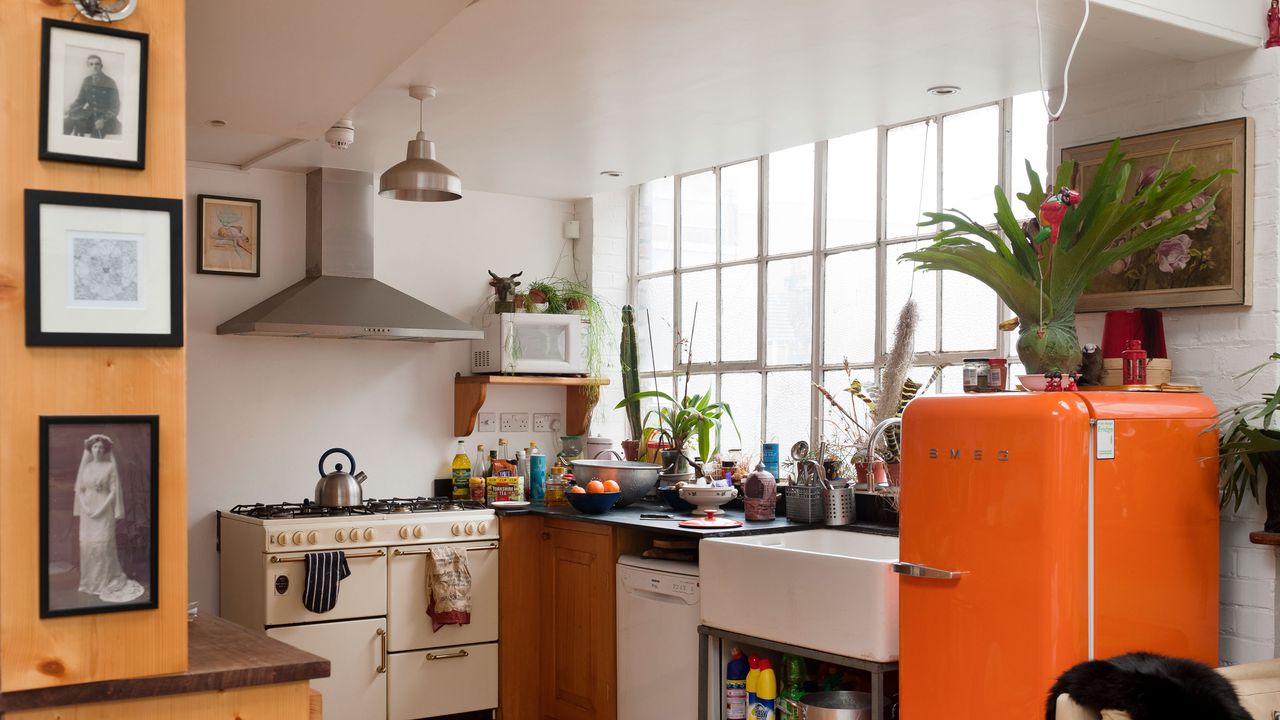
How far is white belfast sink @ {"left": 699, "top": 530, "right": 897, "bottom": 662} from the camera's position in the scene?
3.27 m

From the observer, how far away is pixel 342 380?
17.6ft

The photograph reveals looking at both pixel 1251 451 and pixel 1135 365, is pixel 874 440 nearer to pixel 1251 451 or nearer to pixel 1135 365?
pixel 1135 365

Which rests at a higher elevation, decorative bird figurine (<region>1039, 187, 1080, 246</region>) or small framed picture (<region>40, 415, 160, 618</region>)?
decorative bird figurine (<region>1039, 187, 1080, 246</region>)

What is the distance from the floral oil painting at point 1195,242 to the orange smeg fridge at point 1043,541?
14.1 inches

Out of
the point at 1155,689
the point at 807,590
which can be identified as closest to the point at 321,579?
the point at 807,590

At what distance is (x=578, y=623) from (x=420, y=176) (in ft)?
6.31

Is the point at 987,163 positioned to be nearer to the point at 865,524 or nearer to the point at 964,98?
the point at 964,98

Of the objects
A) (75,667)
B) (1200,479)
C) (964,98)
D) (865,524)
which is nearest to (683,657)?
(865,524)

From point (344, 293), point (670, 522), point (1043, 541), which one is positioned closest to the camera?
point (1043, 541)

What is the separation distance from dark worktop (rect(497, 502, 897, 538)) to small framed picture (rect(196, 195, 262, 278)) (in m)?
1.61

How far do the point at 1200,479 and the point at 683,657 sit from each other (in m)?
1.85

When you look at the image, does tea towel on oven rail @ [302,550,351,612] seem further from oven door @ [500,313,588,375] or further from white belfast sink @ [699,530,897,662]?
white belfast sink @ [699,530,897,662]

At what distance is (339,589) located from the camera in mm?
4535

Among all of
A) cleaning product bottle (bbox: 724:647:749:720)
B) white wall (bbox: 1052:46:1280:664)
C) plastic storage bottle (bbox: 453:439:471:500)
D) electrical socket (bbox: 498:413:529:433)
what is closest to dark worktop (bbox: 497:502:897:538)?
cleaning product bottle (bbox: 724:647:749:720)
